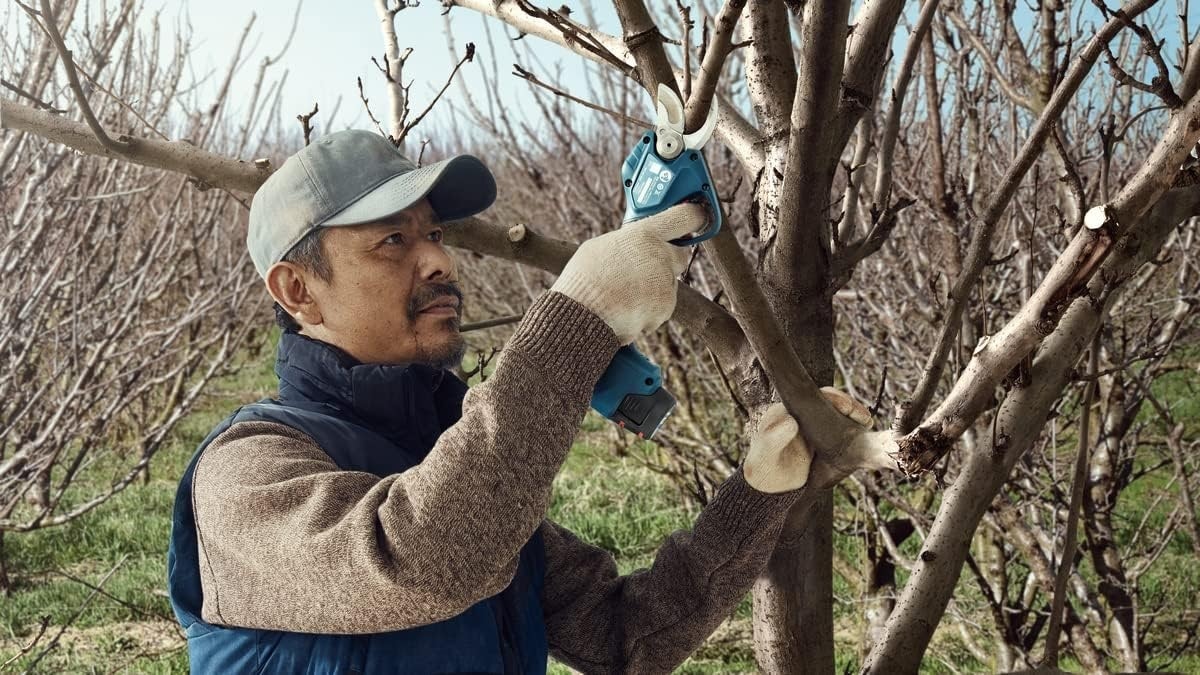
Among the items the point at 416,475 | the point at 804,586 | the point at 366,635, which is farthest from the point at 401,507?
the point at 804,586

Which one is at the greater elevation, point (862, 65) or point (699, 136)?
point (862, 65)

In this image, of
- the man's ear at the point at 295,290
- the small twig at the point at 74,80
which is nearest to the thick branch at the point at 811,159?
the man's ear at the point at 295,290

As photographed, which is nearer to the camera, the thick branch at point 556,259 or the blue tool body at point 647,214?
the blue tool body at point 647,214

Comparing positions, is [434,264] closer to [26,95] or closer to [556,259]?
[556,259]

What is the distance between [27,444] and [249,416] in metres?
2.89

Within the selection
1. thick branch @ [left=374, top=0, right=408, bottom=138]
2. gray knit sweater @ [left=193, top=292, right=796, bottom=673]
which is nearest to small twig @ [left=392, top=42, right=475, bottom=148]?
thick branch @ [left=374, top=0, right=408, bottom=138]

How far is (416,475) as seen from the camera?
1269 millimetres

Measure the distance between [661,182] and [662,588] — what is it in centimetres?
74

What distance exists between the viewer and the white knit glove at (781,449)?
1.59 metres

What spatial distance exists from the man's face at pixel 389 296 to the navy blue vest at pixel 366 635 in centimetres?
5

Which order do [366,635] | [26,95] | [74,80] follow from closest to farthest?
[366,635] → [74,80] → [26,95]

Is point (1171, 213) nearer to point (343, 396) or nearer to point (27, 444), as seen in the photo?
point (343, 396)

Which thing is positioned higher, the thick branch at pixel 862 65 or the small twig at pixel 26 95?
→ the thick branch at pixel 862 65

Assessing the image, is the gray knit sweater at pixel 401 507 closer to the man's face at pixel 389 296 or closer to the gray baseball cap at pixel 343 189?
the man's face at pixel 389 296
